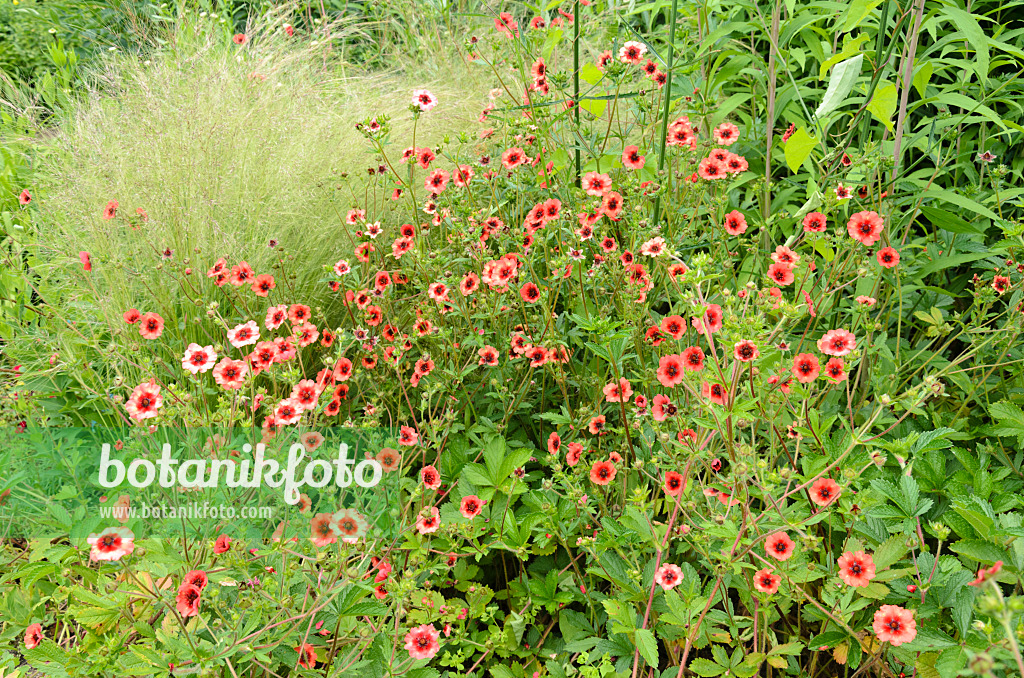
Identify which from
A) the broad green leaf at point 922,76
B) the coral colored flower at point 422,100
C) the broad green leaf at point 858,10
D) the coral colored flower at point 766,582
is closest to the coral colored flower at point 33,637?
the coral colored flower at point 766,582

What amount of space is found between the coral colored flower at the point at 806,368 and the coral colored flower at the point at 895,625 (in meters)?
0.41

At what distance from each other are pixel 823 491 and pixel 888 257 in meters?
0.66

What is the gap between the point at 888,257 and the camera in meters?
1.53

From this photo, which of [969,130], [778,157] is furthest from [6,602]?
[969,130]

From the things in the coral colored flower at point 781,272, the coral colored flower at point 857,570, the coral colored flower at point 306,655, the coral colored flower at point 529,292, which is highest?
the coral colored flower at point 781,272

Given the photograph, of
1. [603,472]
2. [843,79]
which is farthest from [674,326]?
[843,79]

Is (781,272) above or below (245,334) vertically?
above

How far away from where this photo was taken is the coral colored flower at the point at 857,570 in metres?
1.14

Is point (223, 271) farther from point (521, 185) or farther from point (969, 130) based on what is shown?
point (969, 130)

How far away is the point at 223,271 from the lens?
6.01 ft

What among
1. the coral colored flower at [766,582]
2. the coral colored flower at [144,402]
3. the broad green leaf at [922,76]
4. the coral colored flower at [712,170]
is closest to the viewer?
the coral colored flower at [766,582]

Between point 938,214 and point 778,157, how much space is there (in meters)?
0.47

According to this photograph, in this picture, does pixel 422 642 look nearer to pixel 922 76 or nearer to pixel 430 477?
pixel 430 477

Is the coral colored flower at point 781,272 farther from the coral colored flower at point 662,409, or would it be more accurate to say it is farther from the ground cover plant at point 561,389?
the coral colored flower at point 662,409
